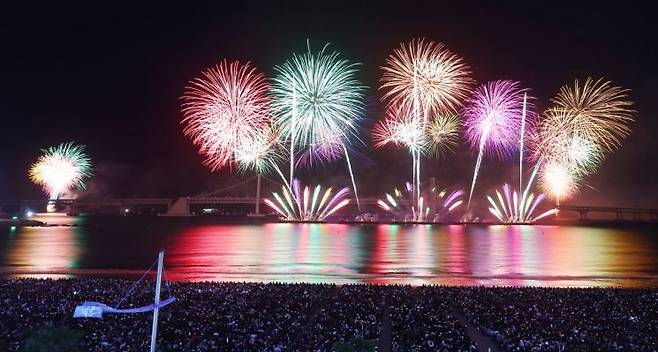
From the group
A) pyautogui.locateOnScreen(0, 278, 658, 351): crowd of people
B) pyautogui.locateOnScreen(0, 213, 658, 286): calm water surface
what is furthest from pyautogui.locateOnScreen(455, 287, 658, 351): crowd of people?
pyautogui.locateOnScreen(0, 213, 658, 286): calm water surface

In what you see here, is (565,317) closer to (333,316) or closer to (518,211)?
(333,316)

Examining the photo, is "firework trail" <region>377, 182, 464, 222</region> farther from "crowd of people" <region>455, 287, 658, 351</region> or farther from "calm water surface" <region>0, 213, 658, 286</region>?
"crowd of people" <region>455, 287, 658, 351</region>

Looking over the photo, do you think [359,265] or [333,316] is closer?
[333,316]

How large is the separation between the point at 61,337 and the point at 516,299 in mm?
13511

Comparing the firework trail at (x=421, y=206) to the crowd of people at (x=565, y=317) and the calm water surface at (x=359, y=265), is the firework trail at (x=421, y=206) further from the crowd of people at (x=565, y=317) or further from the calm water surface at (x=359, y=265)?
the crowd of people at (x=565, y=317)

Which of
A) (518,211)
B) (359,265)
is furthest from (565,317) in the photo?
(518,211)

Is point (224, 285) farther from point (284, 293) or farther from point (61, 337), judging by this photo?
point (61, 337)

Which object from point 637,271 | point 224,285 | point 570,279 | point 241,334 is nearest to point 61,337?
point 241,334

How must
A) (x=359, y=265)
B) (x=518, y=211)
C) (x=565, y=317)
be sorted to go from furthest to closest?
(x=518, y=211) < (x=359, y=265) < (x=565, y=317)

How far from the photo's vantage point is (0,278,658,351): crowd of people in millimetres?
13383

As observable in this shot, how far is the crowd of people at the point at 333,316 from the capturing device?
13.4 meters

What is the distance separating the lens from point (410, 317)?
51.5ft

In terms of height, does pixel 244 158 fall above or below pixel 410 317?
above

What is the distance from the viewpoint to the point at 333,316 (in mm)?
15891
